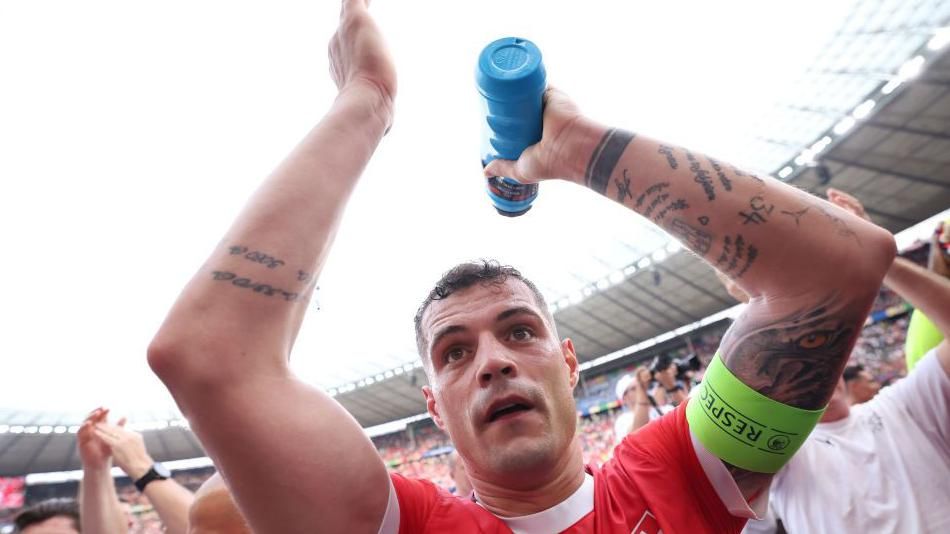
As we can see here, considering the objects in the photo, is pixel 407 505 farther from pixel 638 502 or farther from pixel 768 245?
pixel 768 245

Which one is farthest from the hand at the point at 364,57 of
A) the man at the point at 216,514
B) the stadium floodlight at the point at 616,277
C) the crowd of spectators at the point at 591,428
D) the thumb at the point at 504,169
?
the stadium floodlight at the point at 616,277

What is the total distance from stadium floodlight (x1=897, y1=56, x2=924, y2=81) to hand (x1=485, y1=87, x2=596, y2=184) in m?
15.8

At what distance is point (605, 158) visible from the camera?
4.18ft

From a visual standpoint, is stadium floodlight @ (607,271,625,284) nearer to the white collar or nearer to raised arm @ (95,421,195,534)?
raised arm @ (95,421,195,534)

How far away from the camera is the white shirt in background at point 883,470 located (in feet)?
6.69

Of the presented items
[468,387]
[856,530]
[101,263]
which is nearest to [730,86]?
[856,530]

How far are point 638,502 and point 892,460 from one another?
1516 mm

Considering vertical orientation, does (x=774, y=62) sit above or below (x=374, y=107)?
below

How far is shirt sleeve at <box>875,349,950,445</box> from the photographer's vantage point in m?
2.02

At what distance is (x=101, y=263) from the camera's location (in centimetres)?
1543

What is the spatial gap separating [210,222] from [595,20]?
11511mm

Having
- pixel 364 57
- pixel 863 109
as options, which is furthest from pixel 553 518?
pixel 863 109

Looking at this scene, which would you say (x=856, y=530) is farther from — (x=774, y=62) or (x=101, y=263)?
(x=101, y=263)

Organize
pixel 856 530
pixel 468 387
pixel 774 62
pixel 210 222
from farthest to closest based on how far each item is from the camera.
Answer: pixel 210 222 → pixel 774 62 → pixel 856 530 → pixel 468 387
